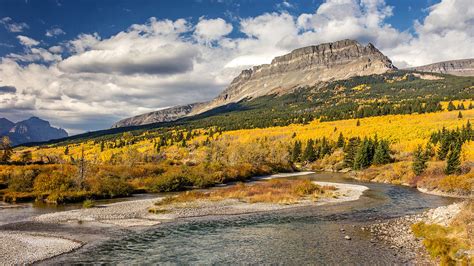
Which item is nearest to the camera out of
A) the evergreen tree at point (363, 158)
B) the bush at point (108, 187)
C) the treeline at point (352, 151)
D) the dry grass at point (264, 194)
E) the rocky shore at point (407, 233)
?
the rocky shore at point (407, 233)

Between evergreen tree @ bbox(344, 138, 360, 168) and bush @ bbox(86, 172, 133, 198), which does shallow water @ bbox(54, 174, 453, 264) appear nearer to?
bush @ bbox(86, 172, 133, 198)

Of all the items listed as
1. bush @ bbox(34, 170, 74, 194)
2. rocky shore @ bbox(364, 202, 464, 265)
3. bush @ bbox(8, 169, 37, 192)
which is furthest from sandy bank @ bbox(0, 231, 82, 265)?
bush @ bbox(8, 169, 37, 192)

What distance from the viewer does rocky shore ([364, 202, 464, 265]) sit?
29.6 m

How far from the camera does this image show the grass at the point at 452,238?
26781 mm

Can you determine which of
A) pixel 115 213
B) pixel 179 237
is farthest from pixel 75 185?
pixel 179 237

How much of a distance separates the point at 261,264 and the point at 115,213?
29.0 meters

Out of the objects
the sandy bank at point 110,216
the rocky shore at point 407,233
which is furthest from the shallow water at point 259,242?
the sandy bank at point 110,216

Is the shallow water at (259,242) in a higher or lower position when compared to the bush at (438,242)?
lower

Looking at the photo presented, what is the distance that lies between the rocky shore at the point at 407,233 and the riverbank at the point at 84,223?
17981mm

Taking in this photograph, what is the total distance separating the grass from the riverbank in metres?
23.8

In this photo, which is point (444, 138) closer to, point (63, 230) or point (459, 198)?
A: point (459, 198)

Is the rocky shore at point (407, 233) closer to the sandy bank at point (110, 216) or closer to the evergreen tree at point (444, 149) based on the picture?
the sandy bank at point (110, 216)

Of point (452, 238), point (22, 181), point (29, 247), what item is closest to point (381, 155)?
point (452, 238)

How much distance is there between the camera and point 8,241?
3506 cm
